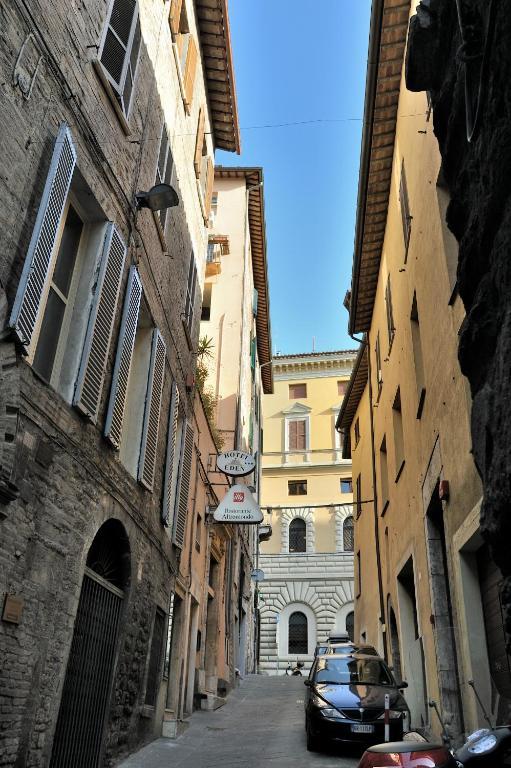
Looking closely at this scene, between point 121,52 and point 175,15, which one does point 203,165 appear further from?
point 121,52

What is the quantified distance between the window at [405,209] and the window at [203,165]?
4.20 m

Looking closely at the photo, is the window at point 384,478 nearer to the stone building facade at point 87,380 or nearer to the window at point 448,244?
the stone building facade at point 87,380

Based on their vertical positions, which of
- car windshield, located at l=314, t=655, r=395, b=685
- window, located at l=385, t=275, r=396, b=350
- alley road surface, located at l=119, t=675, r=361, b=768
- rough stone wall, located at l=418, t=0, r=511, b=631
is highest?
window, located at l=385, t=275, r=396, b=350

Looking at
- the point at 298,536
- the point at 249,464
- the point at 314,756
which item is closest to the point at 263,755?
the point at 314,756

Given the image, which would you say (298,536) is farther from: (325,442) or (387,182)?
(387,182)

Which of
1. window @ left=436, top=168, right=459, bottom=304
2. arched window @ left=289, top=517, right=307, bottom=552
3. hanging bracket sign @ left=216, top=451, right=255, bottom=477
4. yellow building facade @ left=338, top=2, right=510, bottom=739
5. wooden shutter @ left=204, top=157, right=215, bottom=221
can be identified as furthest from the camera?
arched window @ left=289, top=517, right=307, bottom=552

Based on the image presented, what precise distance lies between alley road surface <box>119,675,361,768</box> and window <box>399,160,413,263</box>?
8329 millimetres

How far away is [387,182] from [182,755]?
1239 cm

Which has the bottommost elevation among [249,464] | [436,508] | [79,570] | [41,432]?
[79,570]

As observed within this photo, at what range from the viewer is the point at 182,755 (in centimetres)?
904

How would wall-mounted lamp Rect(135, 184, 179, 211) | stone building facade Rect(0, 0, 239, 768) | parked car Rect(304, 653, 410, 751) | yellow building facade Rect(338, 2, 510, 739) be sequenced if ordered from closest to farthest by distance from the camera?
stone building facade Rect(0, 0, 239, 768), yellow building facade Rect(338, 2, 510, 739), wall-mounted lamp Rect(135, 184, 179, 211), parked car Rect(304, 653, 410, 751)

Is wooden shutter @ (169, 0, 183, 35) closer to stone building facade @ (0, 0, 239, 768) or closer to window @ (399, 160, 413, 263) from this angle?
stone building facade @ (0, 0, 239, 768)

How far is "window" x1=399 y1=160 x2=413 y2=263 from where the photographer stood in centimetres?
1241

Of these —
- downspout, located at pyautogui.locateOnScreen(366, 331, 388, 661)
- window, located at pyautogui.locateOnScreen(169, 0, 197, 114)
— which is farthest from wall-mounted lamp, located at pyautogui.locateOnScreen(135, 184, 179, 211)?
downspout, located at pyautogui.locateOnScreen(366, 331, 388, 661)
